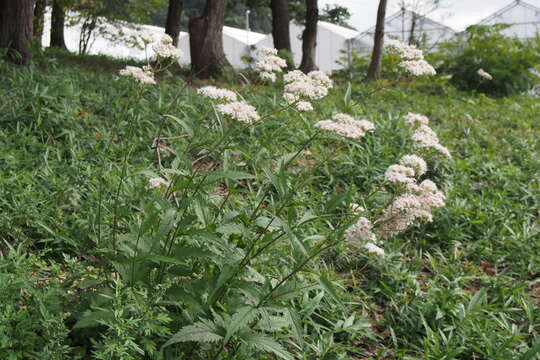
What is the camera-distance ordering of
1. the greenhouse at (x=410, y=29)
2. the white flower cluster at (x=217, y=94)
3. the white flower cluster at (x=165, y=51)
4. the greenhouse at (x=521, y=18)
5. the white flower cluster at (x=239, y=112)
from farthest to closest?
the greenhouse at (x=410, y=29) < the greenhouse at (x=521, y=18) < the white flower cluster at (x=165, y=51) < the white flower cluster at (x=217, y=94) < the white flower cluster at (x=239, y=112)

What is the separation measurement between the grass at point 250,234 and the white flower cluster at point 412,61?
0.49 m

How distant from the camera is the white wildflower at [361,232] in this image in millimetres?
2006

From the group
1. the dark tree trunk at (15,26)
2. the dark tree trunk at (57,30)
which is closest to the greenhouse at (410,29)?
the dark tree trunk at (57,30)

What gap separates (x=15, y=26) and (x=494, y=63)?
1073 cm

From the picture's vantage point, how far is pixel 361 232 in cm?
202

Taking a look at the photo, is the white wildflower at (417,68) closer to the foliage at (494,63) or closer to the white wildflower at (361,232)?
the white wildflower at (361,232)

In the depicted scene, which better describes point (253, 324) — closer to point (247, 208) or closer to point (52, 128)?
point (247, 208)

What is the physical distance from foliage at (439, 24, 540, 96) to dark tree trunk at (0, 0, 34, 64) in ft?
32.0

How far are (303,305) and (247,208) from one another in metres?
0.92

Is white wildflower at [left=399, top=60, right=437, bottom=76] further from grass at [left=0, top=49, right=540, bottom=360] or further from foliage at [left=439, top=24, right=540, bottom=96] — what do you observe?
foliage at [left=439, top=24, right=540, bottom=96]

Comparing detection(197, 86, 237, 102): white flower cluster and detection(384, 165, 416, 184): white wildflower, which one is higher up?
detection(197, 86, 237, 102): white flower cluster

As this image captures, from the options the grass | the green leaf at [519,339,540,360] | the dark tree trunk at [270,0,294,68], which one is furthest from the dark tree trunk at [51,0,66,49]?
the green leaf at [519,339,540,360]

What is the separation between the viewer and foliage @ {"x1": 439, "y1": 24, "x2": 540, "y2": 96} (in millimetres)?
11984

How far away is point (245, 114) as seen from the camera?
220 centimetres
